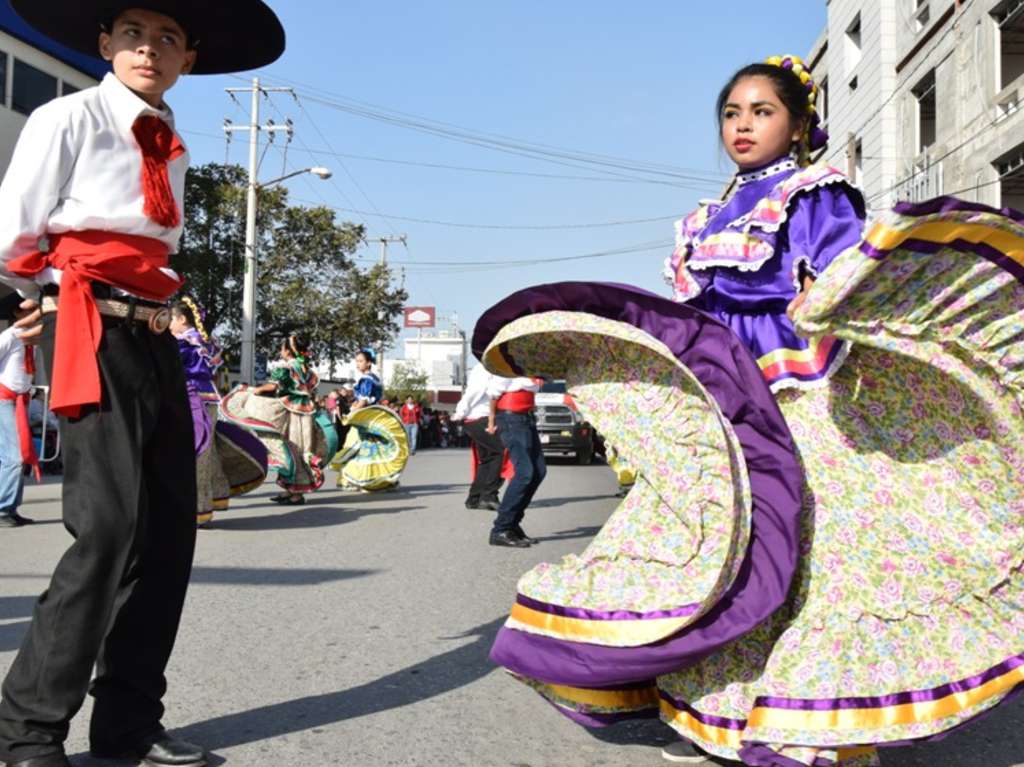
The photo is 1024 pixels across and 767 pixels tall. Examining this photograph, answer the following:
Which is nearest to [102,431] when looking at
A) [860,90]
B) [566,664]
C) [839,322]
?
[566,664]

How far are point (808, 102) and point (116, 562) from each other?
251 centimetres

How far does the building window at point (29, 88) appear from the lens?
2667cm

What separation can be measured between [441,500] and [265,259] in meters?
29.1

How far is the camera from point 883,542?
2.85m

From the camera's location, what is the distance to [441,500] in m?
12.7

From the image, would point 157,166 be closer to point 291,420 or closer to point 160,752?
point 160,752

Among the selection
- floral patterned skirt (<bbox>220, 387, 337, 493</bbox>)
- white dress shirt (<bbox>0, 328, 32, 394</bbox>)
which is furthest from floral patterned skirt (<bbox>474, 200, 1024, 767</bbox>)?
floral patterned skirt (<bbox>220, 387, 337, 493</bbox>)

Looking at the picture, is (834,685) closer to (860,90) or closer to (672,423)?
(672,423)

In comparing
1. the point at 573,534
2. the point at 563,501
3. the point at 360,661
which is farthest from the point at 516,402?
the point at 360,661

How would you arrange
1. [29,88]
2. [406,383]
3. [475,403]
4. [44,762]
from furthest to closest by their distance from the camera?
[406,383] < [29,88] < [475,403] < [44,762]

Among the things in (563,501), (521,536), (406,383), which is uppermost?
(406,383)

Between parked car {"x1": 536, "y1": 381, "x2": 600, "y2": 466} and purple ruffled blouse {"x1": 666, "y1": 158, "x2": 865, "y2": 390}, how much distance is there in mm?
20729

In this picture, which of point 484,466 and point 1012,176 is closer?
point 484,466

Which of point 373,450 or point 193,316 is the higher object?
point 193,316
